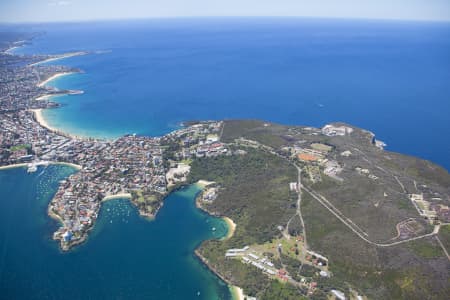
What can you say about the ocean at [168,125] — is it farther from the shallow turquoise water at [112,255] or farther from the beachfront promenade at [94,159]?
the beachfront promenade at [94,159]

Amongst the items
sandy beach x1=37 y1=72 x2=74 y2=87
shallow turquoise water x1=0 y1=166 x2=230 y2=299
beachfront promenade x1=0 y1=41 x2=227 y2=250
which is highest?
sandy beach x1=37 y1=72 x2=74 y2=87

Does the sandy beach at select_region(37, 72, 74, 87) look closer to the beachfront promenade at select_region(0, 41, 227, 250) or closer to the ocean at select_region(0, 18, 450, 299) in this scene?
the ocean at select_region(0, 18, 450, 299)

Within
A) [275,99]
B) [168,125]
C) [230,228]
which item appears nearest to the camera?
[230,228]

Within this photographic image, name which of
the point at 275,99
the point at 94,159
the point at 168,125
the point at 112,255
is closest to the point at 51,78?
the point at 168,125

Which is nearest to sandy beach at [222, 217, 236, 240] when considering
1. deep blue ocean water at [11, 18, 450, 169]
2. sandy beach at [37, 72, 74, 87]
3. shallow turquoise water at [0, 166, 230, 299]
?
shallow turquoise water at [0, 166, 230, 299]

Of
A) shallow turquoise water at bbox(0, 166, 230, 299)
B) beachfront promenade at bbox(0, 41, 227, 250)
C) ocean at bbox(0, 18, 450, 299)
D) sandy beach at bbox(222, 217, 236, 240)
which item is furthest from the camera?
beachfront promenade at bbox(0, 41, 227, 250)

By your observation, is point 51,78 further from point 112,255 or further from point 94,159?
point 112,255

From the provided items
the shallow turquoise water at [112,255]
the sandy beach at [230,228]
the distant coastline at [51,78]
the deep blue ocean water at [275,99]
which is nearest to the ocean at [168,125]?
the shallow turquoise water at [112,255]

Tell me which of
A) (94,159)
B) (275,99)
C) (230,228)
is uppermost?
(275,99)

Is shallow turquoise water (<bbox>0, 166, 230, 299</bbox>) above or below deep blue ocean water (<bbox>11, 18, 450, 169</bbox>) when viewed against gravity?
below

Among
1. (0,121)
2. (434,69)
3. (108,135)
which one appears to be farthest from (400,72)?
(0,121)
